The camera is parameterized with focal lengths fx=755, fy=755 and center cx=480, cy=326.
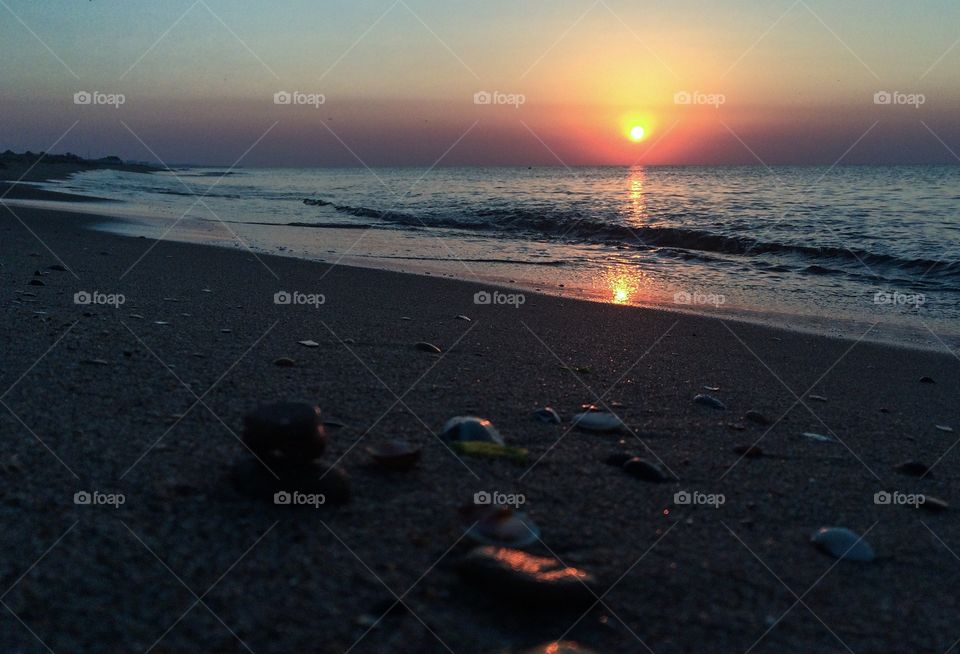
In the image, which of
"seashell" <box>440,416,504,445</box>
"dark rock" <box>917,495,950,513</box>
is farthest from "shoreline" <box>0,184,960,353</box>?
"seashell" <box>440,416,504,445</box>

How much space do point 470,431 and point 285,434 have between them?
89 centimetres

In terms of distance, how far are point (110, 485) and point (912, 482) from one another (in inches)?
121

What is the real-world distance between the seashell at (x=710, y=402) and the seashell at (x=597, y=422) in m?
0.76

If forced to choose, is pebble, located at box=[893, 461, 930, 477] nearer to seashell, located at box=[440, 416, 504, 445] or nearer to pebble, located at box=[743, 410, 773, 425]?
pebble, located at box=[743, 410, 773, 425]

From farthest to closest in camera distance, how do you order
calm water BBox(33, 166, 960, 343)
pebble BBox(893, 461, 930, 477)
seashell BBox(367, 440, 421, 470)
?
calm water BBox(33, 166, 960, 343) < pebble BBox(893, 461, 930, 477) < seashell BBox(367, 440, 421, 470)

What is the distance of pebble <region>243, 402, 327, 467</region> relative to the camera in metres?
2.38

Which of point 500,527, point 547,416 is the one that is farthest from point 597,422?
point 500,527

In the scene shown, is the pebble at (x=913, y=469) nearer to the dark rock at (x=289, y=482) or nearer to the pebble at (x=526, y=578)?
the pebble at (x=526, y=578)

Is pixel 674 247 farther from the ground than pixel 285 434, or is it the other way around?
pixel 674 247

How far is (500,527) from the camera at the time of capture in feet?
7.41

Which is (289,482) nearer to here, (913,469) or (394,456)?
(394,456)

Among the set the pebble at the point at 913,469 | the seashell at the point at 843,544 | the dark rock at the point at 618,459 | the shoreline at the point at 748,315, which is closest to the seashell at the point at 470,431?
the dark rock at the point at 618,459

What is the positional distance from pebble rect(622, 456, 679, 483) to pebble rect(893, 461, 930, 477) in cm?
115

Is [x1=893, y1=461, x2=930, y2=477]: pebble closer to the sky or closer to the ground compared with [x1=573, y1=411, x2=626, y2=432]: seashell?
closer to the ground
